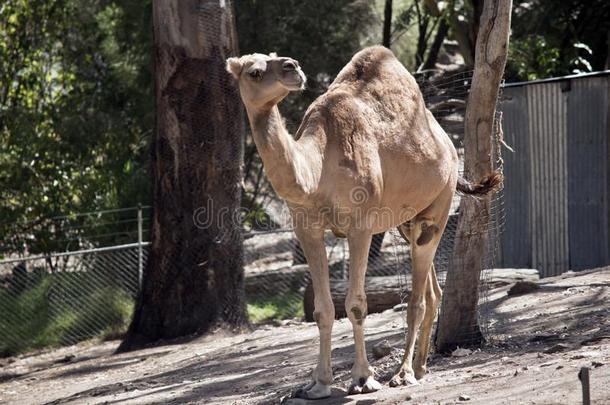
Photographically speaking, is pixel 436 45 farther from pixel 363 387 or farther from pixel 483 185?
pixel 363 387

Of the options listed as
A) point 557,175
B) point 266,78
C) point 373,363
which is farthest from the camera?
point 557,175

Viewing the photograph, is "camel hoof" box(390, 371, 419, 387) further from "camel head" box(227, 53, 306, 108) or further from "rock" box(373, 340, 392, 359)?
"camel head" box(227, 53, 306, 108)

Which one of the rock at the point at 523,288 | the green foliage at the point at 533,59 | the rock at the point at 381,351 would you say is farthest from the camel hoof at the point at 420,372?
the green foliage at the point at 533,59

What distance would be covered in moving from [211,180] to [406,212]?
5.63 m

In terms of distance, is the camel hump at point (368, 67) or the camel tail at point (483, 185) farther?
the camel tail at point (483, 185)

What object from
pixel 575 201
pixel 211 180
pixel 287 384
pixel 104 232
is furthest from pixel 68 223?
pixel 287 384

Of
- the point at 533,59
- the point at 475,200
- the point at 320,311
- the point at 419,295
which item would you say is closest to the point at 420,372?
the point at 419,295

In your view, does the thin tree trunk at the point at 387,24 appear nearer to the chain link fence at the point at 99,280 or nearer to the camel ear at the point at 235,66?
the chain link fence at the point at 99,280

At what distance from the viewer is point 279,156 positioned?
660cm

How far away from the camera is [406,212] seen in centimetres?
766

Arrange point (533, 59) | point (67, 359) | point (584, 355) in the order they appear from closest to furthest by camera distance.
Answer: point (584, 355) < point (67, 359) < point (533, 59)

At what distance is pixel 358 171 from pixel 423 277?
1184 millimetres

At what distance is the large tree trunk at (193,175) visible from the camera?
42.1 feet

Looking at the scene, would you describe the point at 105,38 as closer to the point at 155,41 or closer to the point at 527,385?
the point at 155,41
